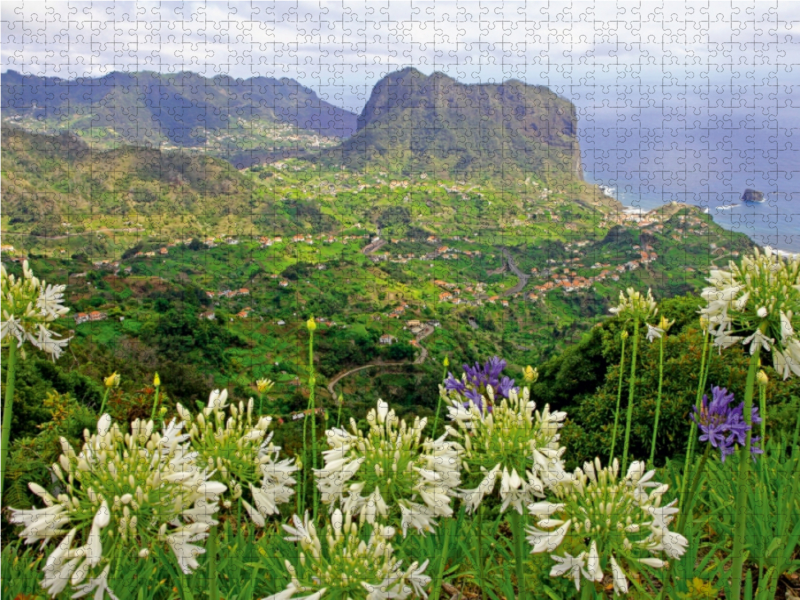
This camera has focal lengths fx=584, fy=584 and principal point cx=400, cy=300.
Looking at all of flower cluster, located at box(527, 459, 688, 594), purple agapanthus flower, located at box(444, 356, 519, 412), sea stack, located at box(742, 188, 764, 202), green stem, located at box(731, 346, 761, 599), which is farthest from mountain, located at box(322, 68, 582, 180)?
flower cluster, located at box(527, 459, 688, 594)

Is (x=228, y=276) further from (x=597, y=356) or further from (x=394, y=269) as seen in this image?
(x=597, y=356)

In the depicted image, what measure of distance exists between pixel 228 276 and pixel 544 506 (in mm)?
60950

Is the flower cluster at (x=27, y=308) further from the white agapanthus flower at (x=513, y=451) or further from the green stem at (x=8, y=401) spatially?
the white agapanthus flower at (x=513, y=451)

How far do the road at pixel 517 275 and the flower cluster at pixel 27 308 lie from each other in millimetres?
52686

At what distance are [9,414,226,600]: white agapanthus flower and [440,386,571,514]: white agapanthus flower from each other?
1054 millimetres

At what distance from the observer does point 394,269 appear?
65.4m

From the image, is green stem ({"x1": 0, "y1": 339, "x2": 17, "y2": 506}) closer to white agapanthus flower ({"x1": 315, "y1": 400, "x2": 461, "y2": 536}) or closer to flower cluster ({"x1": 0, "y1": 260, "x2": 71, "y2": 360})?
flower cluster ({"x1": 0, "y1": 260, "x2": 71, "y2": 360})

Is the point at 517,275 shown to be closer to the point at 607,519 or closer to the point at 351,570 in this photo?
the point at 607,519

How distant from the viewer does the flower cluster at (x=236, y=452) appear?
8.02 ft

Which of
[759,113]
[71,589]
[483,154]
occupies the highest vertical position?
[483,154]

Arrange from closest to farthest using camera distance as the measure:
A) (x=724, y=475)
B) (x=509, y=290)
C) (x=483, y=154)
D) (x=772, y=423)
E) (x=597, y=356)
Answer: (x=724, y=475) → (x=772, y=423) → (x=597, y=356) → (x=509, y=290) → (x=483, y=154)

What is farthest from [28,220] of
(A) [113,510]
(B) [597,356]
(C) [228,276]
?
(A) [113,510]

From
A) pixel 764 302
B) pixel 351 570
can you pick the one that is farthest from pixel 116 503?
pixel 764 302

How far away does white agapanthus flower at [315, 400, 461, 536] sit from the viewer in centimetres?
246
